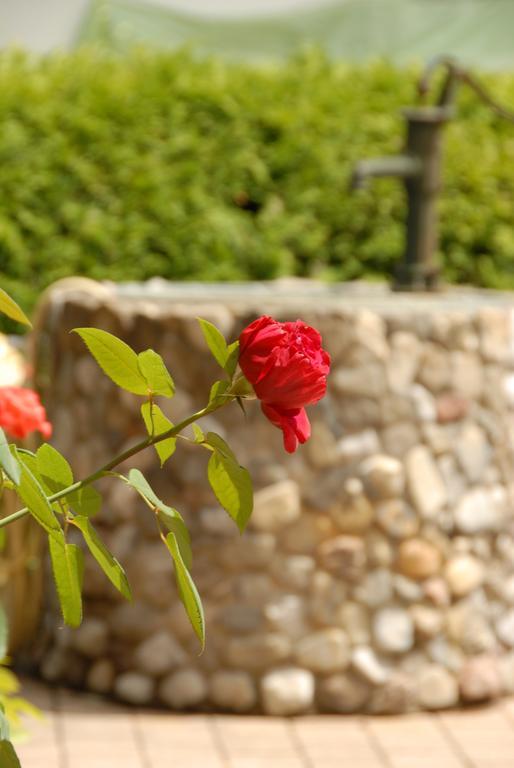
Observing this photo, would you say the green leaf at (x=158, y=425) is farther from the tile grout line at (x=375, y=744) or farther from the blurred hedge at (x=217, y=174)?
the blurred hedge at (x=217, y=174)

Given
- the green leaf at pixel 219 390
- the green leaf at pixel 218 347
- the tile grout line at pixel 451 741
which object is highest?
the green leaf at pixel 218 347

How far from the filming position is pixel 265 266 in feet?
16.4

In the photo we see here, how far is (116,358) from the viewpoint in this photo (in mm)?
1066

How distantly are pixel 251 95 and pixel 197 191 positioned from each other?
17.7 inches

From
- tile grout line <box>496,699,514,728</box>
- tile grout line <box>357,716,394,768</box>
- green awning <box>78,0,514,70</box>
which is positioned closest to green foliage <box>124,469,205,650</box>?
tile grout line <box>357,716,394,768</box>

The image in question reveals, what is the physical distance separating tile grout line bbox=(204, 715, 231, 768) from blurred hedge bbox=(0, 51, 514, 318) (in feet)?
5.49

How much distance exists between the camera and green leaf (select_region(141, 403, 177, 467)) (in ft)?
3.51

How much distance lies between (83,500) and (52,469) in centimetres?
4

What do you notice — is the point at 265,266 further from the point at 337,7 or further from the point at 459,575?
the point at 337,7

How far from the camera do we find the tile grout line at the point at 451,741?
3314mm

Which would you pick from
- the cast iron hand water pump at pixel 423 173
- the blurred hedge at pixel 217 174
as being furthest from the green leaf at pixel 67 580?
the blurred hedge at pixel 217 174

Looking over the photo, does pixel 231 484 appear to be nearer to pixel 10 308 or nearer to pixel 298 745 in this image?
pixel 10 308

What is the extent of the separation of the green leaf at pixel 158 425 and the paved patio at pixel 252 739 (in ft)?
7.25

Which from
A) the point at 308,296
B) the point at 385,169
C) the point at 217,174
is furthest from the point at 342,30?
the point at 385,169
